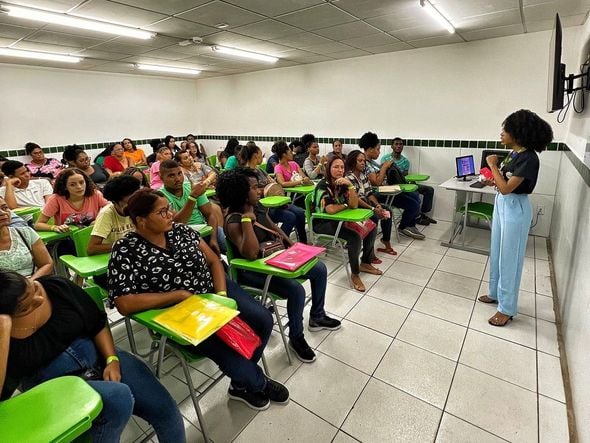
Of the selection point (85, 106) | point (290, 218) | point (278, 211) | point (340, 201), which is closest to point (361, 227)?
point (340, 201)

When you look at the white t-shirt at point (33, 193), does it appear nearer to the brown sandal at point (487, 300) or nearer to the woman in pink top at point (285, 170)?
the woman in pink top at point (285, 170)

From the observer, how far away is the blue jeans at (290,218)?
156 inches

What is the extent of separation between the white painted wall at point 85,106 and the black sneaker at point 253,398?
253 inches

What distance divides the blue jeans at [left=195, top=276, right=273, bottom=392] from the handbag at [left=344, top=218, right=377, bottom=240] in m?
1.51

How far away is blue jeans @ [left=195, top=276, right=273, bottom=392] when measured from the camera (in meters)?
1.57

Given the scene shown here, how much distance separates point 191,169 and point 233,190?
2.26 metres

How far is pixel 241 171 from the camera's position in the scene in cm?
222

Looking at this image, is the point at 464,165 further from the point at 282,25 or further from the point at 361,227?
the point at 282,25

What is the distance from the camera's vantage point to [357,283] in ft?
10.2

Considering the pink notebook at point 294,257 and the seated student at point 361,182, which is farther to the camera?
the seated student at point 361,182

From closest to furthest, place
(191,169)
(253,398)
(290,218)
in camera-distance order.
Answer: (253,398)
(290,218)
(191,169)

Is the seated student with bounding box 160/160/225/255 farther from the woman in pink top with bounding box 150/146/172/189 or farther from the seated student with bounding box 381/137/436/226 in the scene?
the seated student with bounding box 381/137/436/226

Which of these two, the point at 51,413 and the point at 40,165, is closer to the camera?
the point at 51,413

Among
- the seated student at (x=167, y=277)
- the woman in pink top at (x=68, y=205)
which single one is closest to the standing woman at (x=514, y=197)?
the seated student at (x=167, y=277)
